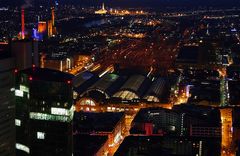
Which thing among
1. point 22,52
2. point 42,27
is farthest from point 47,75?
point 42,27

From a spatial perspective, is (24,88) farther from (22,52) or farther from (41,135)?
(41,135)

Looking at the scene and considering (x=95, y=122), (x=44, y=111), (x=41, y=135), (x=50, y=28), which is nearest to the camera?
(x=44, y=111)

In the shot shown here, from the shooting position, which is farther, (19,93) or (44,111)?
(19,93)

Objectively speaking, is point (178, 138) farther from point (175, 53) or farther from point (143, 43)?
point (143, 43)

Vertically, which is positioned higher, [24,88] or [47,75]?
[47,75]

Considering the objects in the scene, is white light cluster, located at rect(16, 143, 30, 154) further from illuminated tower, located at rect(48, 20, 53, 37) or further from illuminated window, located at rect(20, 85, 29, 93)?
illuminated tower, located at rect(48, 20, 53, 37)

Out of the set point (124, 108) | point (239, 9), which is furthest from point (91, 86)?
point (239, 9)

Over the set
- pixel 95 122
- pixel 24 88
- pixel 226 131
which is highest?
pixel 24 88

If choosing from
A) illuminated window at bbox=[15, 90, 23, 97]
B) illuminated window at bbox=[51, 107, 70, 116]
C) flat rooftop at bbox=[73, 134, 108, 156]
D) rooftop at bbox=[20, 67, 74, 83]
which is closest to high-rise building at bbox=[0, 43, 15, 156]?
illuminated window at bbox=[15, 90, 23, 97]
